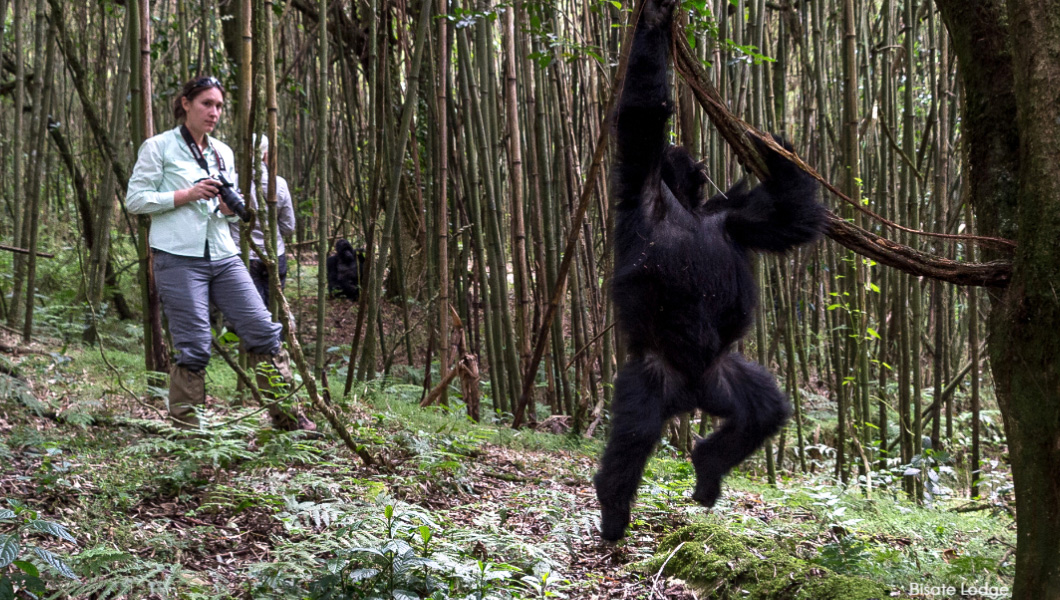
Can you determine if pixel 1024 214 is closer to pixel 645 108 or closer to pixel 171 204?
pixel 645 108

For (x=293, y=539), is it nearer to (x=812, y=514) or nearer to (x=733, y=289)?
(x=733, y=289)

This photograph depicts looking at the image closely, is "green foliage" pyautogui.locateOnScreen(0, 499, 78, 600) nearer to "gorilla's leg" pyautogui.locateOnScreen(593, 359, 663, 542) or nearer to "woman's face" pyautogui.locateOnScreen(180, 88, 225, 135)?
"gorilla's leg" pyautogui.locateOnScreen(593, 359, 663, 542)

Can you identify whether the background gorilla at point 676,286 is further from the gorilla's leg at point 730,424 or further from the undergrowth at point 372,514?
the undergrowth at point 372,514

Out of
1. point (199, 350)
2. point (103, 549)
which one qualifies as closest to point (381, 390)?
point (199, 350)

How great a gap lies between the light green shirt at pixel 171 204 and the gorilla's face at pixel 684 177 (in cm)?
244

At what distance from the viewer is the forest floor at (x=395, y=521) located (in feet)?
8.44

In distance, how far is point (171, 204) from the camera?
13.3 feet

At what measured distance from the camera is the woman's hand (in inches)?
160

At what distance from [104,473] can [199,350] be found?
3.05 ft

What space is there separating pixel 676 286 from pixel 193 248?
8.51 ft

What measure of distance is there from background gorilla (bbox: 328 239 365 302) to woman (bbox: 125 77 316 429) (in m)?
5.79

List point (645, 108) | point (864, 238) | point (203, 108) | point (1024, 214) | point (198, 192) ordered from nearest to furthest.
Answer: point (1024, 214)
point (864, 238)
point (645, 108)
point (198, 192)
point (203, 108)

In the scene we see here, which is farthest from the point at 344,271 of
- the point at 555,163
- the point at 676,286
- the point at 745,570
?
the point at 745,570

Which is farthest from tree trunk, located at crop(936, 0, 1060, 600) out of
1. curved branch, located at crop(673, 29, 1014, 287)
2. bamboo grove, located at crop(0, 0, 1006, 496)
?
bamboo grove, located at crop(0, 0, 1006, 496)
